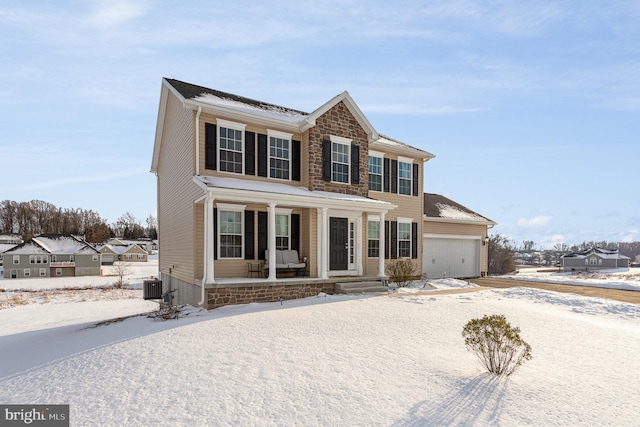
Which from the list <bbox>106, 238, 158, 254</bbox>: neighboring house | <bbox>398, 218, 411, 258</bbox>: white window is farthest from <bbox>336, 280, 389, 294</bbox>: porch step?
<bbox>106, 238, 158, 254</bbox>: neighboring house

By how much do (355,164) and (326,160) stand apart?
138 centimetres

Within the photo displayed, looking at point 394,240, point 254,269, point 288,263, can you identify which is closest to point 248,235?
point 254,269

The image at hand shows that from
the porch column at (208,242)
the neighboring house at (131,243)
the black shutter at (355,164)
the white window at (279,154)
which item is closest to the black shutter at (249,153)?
the white window at (279,154)

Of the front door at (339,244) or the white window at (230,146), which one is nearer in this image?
the white window at (230,146)

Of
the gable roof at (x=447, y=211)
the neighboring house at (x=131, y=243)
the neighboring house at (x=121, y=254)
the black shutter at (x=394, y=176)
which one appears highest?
the black shutter at (x=394, y=176)

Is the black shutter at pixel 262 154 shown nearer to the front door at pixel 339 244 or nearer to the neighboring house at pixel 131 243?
the front door at pixel 339 244

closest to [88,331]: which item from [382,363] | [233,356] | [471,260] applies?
[233,356]

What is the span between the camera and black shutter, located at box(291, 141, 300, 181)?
13.2 m

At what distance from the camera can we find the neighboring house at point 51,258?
138ft

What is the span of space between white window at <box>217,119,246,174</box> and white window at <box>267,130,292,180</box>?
3.46 ft

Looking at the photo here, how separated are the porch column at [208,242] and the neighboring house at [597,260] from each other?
136 ft

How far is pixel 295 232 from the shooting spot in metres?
13.1

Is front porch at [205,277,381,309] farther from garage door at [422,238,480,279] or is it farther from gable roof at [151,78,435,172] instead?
garage door at [422,238,480,279]

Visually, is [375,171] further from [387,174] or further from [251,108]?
[251,108]
